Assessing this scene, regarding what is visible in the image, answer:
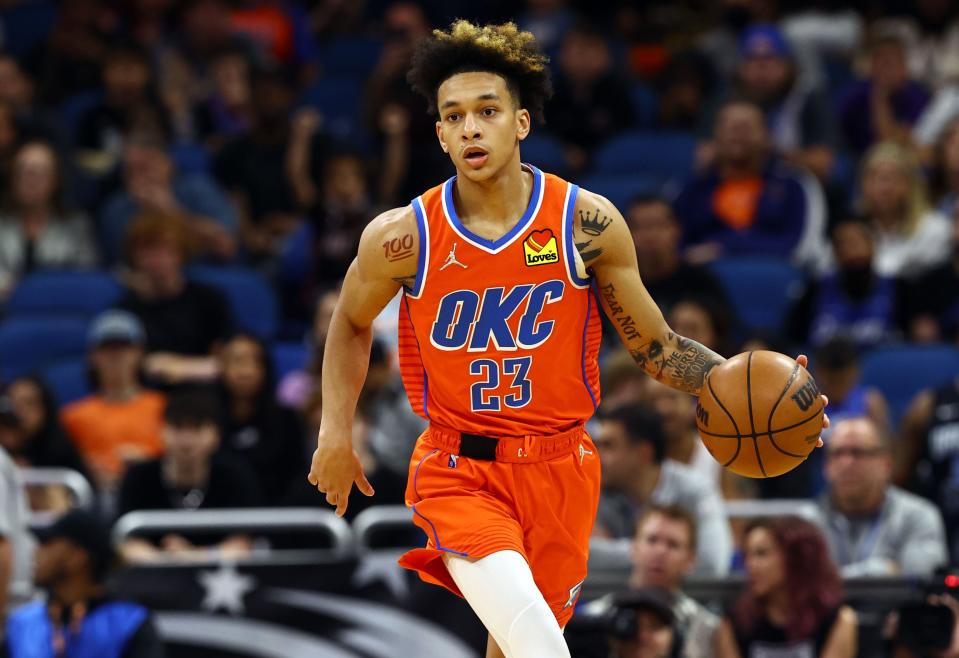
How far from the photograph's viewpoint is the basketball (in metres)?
5.07

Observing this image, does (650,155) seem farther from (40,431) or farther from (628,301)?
(628,301)

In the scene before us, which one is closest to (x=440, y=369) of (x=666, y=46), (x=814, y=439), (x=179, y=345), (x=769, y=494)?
(x=814, y=439)

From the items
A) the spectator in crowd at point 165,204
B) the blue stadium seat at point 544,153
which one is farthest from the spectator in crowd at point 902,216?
the spectator in crowd at point 165,204

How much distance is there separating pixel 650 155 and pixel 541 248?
7.16m

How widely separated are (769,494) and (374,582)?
2385 mm

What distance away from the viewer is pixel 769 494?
9.02 meters

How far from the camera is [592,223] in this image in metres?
5.21

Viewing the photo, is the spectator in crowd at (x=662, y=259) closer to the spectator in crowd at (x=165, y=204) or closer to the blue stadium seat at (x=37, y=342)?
the spectator in crowd at (x=165, y=204)

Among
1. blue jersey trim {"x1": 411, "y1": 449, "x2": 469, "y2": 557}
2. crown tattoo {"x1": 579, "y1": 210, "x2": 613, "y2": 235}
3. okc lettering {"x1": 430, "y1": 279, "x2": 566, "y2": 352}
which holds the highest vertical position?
crown tattoo {"x1": 579, "y1": 210, "x2": 613, "y2": 235}

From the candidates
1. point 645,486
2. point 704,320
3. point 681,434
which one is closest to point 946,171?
point 704,320

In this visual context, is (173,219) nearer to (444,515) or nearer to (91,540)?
(91,540)

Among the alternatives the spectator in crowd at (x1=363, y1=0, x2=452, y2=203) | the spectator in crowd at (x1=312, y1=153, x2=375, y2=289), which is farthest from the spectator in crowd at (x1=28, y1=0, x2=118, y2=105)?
the spectator in crowd at (x1=312, y1=153, x2=375, y2=289)

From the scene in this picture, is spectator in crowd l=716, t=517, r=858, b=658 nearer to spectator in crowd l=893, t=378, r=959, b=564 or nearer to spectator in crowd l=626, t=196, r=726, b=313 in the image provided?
spectator in crowd l=893, t=378, r=959, b=564

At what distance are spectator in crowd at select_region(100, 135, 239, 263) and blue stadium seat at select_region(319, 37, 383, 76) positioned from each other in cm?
254
